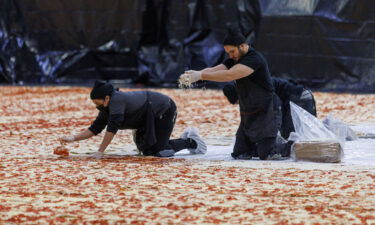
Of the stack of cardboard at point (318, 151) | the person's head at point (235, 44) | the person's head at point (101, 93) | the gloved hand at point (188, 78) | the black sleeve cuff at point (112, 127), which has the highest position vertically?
the person's head at point (235, 44)

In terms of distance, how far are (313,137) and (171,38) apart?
983 cm

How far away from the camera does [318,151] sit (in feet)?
20.8

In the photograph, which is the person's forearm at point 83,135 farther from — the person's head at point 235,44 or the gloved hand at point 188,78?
the person's head at point 235,44

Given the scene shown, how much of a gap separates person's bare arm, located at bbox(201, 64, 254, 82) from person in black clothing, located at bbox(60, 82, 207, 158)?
26.0 inches

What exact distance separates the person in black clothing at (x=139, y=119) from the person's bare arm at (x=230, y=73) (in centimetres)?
66

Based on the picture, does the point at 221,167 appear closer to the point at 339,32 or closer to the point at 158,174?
the point at 158,174

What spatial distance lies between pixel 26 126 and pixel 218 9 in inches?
272

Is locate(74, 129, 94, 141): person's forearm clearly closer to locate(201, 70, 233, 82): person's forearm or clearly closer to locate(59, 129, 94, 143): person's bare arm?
locate(59, 129, 94, 143): person's bare arm

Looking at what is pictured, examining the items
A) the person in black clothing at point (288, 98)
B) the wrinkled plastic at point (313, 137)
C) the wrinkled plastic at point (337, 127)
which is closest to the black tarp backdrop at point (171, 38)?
the person in black clothing at point (288, 98)

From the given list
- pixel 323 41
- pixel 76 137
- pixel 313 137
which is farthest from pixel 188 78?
pixel 323 41

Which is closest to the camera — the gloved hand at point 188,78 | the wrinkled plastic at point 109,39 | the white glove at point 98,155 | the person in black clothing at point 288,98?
the gloved hand at point 188,78

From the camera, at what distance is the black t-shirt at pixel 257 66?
20.6ft

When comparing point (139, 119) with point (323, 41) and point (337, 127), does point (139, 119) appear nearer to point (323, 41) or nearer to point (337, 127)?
point (337, 127)

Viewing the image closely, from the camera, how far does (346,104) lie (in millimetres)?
11844
